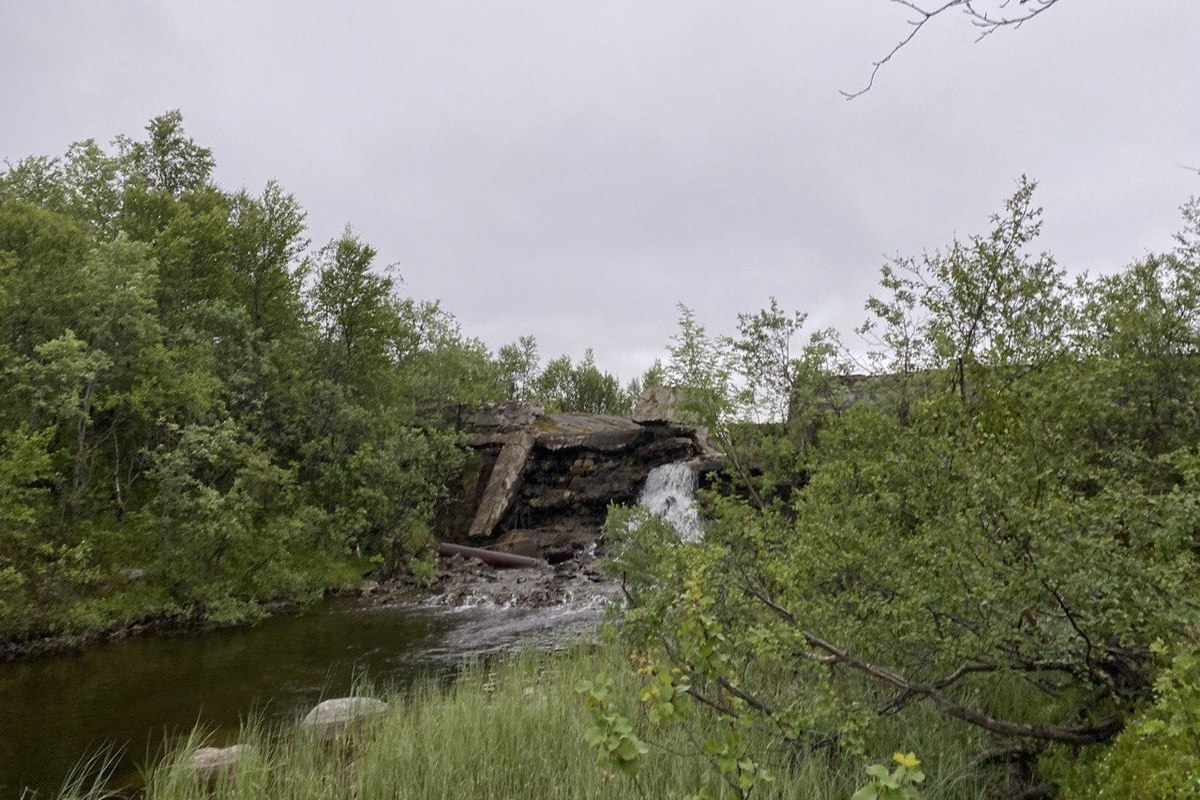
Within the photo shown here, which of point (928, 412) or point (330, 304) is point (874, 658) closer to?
point (928, 412)

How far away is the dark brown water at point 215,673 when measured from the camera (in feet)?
30.2

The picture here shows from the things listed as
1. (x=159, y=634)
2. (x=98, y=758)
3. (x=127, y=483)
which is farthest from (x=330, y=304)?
(x=98, y=758)

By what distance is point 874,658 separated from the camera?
18.2ft

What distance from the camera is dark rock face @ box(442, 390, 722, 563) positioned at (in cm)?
3102

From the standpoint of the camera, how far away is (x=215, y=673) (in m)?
12.7

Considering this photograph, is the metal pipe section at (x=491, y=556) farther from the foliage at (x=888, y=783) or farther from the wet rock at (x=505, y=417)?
the foliage at (x=888, y=783)

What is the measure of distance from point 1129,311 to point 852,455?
5.23m

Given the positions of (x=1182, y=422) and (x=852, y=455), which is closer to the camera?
(x=852, y=455)

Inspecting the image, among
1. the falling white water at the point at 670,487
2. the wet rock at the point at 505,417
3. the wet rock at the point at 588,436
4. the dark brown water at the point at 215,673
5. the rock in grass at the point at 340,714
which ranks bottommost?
the dark brown water at the point at 215,673

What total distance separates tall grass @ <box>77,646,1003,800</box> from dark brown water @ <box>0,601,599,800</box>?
7.76ft

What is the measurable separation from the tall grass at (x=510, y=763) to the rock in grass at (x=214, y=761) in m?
0.20

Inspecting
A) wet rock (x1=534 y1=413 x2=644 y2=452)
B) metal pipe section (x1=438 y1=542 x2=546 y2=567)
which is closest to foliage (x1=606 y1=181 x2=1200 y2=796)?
metal pipe section (x1=438 y1=542 x2=546 y2=567)

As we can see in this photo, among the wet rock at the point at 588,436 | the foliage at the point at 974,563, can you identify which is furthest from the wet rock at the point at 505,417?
the foliage at the point at 974,563

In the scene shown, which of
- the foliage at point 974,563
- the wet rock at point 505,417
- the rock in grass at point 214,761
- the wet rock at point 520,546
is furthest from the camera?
the wet rock at point 505,417
